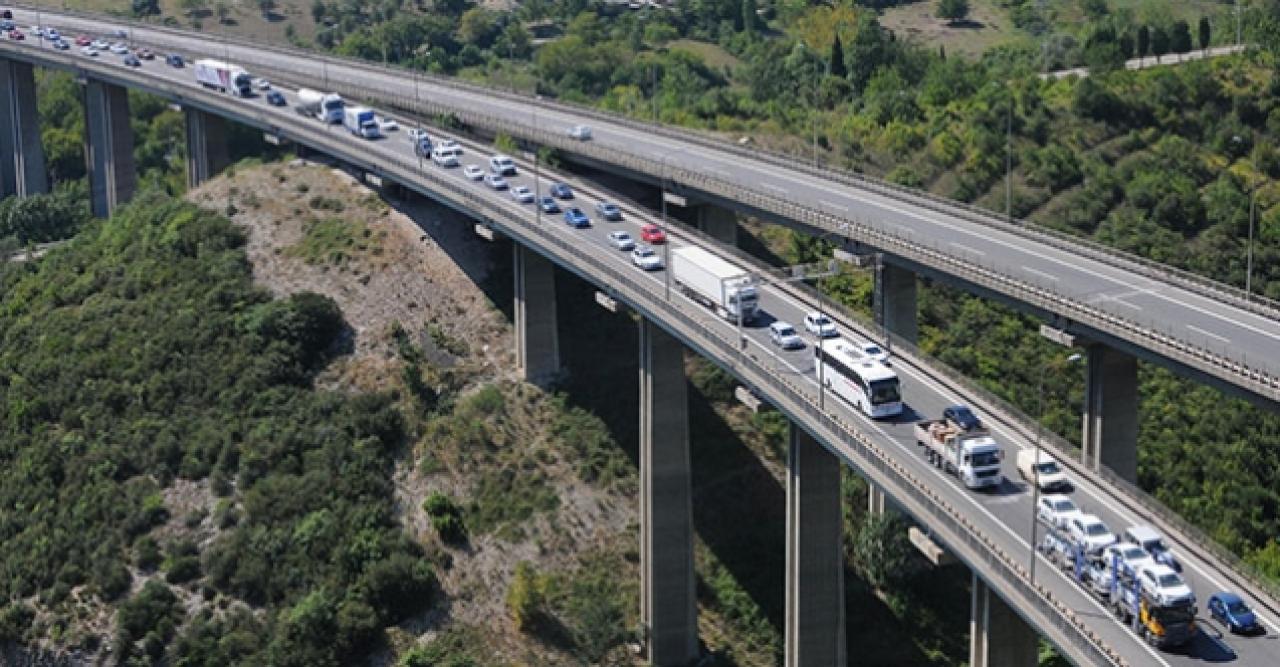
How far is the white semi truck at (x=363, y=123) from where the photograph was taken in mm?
119062

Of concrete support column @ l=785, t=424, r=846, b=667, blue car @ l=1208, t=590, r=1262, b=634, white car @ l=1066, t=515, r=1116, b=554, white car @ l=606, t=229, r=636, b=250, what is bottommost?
concrete support column @ l=785, t=424, r=846, b=667

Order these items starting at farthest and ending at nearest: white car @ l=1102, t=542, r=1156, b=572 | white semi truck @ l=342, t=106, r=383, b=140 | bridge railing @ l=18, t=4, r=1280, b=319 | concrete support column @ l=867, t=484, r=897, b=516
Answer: white semi truck @ l=342, t=106, r=383, b=140, concrete support column @ l=867, t=484, r=897, b=516, bridge railing @ l=18, t=4, r=1280, b=319, white car @ l=1102, t=542, r=1156, b=572

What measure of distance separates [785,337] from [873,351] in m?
5.11

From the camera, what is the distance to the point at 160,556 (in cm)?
8656

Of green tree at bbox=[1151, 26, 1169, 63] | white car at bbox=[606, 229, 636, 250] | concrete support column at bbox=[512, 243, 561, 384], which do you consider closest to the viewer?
white car at bbox=[606, 229, 636, 250]

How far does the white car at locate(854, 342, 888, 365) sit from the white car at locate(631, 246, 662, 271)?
1829 centimetres

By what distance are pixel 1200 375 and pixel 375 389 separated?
50536 mm

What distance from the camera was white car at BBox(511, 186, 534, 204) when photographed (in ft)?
324

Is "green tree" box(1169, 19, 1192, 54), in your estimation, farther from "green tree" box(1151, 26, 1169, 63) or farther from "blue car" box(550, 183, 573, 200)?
"blue car" box(550, 183, 573, 200)

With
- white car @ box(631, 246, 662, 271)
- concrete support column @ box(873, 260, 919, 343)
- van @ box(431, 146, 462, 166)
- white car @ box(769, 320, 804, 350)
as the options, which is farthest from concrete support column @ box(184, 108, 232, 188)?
white car @ box(769, 320, 804, 350)

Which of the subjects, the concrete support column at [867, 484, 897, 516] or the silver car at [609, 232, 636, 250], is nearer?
the concrete support column at [867, 484, 897, 516]

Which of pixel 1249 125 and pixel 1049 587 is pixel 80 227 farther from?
pixel 1049 587

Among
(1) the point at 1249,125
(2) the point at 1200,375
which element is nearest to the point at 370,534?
(2) the point at 1200,375

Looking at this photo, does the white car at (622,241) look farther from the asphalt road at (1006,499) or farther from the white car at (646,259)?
the white car at (646,259)
